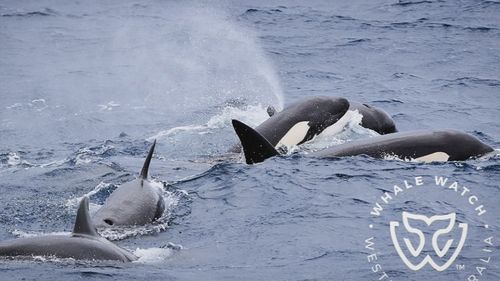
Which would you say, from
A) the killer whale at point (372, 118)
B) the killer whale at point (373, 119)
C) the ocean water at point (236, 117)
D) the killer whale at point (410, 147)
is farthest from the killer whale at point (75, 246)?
the killer whale at point (373, 119)

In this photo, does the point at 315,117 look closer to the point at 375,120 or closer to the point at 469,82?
the point at 375,120

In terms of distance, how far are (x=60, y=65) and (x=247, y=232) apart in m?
16.2

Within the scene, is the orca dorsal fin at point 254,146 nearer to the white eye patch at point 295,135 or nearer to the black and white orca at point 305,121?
the black and white orca at point 305,121

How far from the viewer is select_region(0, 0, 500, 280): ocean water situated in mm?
9586

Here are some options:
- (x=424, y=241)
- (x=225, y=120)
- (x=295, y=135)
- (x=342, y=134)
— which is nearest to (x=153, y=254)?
(x=424, y=241)

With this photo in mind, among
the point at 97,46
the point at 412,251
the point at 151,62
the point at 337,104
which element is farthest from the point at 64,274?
the point at 97,46

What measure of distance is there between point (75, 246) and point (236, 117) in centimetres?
948

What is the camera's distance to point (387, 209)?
1086 cm

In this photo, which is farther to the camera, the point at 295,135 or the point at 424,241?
the point at 295,135

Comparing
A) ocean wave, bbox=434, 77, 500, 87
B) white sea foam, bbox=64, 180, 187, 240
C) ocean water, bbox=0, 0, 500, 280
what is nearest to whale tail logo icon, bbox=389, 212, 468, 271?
ocean water, bbox=0, 0, 500, 280

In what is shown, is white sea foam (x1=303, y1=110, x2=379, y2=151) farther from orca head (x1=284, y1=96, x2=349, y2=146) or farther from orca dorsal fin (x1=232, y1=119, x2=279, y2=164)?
orca dorsal fin (x1=232, y1=119, x2=279, y2=164)

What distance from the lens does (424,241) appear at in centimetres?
963

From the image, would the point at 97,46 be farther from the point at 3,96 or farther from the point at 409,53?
the point at 409,53

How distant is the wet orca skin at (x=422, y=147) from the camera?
498 inches
